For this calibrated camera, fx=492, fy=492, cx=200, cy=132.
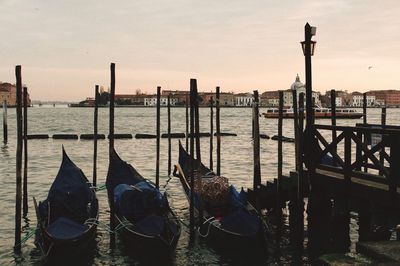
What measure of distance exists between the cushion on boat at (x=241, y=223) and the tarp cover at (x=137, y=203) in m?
1.55

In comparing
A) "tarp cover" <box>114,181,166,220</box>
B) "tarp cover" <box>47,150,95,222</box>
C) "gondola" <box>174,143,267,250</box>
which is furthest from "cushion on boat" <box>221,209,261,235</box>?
"tarp cover" <box>47,150,95,222</box>

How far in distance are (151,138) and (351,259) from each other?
120ft

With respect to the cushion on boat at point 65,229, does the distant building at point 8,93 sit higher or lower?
higher

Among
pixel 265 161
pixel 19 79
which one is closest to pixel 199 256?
pixel 19 79

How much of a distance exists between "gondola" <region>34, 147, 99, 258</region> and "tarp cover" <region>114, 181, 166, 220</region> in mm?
732

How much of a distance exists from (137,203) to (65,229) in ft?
5.45

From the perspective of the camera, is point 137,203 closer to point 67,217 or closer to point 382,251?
point 67,217

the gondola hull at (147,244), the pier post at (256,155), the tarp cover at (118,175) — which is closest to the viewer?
the gondola hull at (147,244)

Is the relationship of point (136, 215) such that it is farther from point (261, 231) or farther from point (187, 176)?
point (187, 176)

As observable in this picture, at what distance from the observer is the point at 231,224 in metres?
10.8

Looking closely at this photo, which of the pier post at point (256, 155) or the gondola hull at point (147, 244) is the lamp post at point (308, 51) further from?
the gondola hull at point (147, 244)

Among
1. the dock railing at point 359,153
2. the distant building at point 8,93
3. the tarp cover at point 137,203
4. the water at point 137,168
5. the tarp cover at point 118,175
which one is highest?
the distant building at point 8,93

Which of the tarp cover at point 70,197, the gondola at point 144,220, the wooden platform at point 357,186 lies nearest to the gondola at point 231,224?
the gondola at point 144,220

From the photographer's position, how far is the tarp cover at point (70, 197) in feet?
36.9
